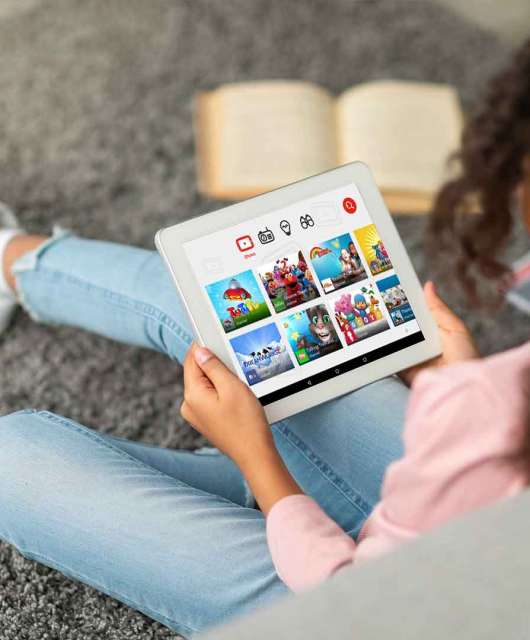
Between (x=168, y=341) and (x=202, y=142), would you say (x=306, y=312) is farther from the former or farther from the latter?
(x=202, y=142)

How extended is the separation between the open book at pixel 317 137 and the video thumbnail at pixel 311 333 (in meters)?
0.58

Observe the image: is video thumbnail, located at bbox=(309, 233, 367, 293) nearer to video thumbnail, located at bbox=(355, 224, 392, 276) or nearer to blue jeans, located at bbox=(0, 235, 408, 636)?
video thumbnail, located at bbox=(355, 224, 392, 276)

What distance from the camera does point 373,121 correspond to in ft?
4.34

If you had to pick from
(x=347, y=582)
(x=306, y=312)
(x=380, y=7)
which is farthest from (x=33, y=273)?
(x=380, y=7)

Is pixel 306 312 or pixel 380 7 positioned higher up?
pixel 380 7

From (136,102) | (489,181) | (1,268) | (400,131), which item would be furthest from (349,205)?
(136,102)

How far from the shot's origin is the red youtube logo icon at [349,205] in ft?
2.47

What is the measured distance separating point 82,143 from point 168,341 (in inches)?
A: 23.7

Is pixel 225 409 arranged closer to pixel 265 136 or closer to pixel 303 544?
pixel 303 544

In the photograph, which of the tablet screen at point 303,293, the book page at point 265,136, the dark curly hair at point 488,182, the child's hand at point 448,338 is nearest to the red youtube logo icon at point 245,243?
the tablet screen at point 303,293

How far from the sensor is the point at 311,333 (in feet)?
2.38

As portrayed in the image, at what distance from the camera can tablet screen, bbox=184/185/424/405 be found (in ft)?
2.31

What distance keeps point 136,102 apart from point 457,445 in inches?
43.4

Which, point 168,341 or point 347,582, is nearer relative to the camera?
point 347,582
